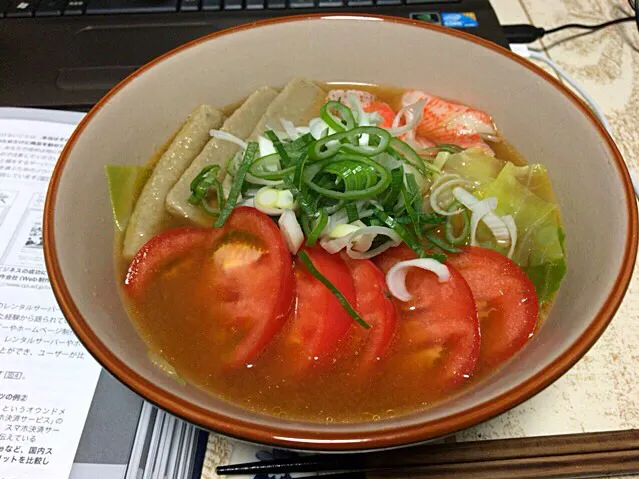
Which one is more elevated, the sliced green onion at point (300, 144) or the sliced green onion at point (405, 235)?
the sliced green onion at point (300, 144)

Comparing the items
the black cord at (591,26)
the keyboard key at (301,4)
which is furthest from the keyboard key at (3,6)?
the black cord at (591,26)

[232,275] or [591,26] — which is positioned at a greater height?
[591,26]

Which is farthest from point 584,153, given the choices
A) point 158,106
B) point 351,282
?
point 158,106

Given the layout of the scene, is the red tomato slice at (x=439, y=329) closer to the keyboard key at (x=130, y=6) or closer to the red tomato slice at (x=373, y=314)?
the red tomato slice at (x=373, y=314)

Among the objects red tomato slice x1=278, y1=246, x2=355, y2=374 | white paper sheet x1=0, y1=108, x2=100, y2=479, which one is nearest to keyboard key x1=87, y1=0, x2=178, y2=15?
white paper sheet x1=0, y1=108, x2=100, y2=479

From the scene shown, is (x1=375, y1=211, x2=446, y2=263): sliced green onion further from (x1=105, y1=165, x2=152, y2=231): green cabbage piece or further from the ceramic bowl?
(x1=105, y1=165, x2=152, y2=231): green cabbage piece

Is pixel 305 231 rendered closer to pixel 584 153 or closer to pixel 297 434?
pixel 297 434

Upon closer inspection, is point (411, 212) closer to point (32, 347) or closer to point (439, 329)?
point (439, 329)

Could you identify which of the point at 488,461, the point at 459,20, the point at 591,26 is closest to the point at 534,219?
the point at 488,461
